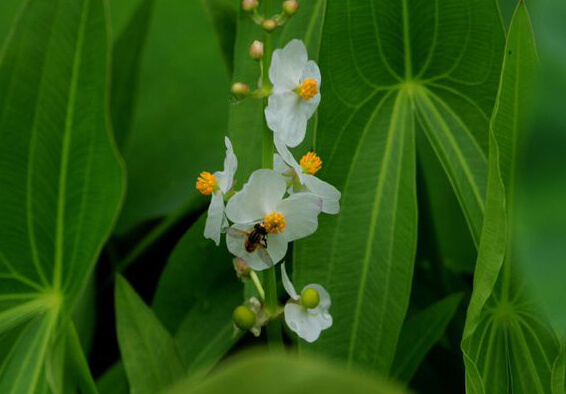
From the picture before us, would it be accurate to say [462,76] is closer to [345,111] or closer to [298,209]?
[345,111]

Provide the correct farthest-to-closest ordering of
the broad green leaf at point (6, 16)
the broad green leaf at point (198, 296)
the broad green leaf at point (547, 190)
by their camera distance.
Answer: the broad green leaf at point (6, 16) < the broad green leaf at point (198, 296) < the broad green leaf at point (547, 190)

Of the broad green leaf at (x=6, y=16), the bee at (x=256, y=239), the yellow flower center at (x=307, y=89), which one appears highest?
the broad green leaf at (x=6, y=16)

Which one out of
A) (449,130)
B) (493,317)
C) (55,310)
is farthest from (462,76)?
(55,310)

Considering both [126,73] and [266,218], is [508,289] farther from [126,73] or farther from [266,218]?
[126,73]

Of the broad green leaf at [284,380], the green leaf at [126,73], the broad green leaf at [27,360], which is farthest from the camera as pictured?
the green leaf at [126,73]

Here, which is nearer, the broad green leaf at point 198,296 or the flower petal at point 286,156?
the flower petal at point 286,156

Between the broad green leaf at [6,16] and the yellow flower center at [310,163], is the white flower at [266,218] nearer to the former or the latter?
the yellow flower center at [310,163]

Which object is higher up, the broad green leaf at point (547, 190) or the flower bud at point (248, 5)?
the flower bud at point (248, 5)

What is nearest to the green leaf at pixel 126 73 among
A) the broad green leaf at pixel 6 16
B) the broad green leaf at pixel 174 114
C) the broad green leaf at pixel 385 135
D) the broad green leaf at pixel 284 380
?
the broad green leaf at pixel 174 114

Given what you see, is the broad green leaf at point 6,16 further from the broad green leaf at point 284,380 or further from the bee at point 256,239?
the broad green leaf at point 284,380
